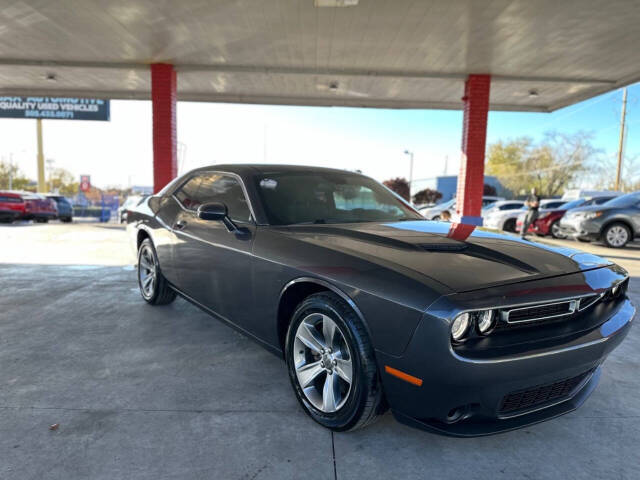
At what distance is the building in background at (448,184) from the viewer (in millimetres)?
61375

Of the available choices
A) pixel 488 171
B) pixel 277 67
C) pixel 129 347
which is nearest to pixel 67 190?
pixel 488 171

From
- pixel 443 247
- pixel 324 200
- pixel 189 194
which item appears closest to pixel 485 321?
pixel 443 247

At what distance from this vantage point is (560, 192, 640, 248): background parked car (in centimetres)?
1003

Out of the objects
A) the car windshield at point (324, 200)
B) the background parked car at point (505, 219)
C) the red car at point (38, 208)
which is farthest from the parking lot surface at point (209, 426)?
the red car at point (38, 208)

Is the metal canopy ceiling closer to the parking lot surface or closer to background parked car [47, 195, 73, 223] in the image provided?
the parking lot surface

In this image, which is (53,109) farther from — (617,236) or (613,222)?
(617,236)

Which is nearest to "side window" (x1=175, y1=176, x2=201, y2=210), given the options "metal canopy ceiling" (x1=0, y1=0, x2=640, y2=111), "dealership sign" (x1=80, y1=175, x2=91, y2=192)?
"metal canopy ceiling" (x1=0, y1=0, x2=640, y2=111)

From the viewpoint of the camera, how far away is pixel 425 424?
1.80 metres

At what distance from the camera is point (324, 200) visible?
10.2 ft

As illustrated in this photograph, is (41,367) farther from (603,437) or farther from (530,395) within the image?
(603,437)

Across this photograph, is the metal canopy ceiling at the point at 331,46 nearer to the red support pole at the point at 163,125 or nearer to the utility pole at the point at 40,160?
the red support pole at the point at 163,125

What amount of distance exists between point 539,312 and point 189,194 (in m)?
3.02

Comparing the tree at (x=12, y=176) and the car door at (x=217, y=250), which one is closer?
the car door at (x=217, y=250)

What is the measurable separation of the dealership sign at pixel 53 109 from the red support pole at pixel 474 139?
56.1 ft
